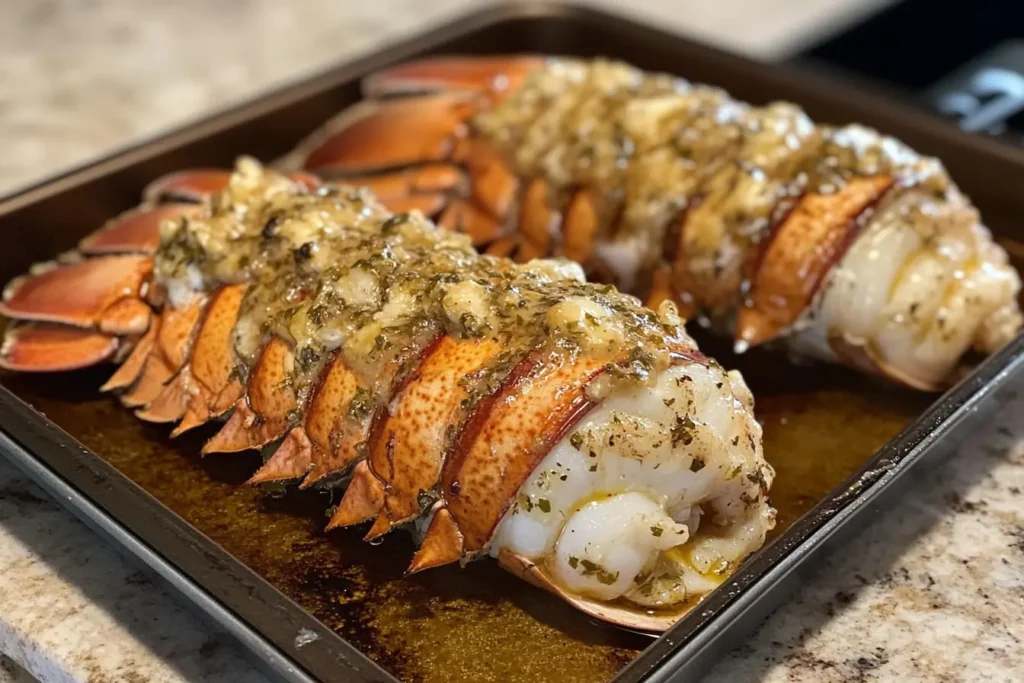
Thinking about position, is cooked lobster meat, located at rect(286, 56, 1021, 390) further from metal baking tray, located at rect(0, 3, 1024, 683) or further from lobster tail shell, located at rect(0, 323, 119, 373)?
lobster tail shell, located at rect(0, 323, 119, 373)

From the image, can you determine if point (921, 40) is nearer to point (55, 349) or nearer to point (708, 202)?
point (708, 202)

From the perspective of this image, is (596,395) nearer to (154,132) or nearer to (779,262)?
(779,262)

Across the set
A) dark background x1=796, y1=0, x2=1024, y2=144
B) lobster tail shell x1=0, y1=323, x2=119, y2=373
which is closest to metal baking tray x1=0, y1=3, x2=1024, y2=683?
lobster tail shell x1=0, y1=323, x2=119, y2=373

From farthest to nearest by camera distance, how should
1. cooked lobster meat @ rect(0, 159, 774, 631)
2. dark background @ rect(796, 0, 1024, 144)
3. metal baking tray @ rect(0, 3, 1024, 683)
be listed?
dark background @ rect(796, 0, 1024, 144), cooked lobster meat @ rect(0, 159, 774, 631), metal baking tray @ rect(0, 3, 1024, 683)

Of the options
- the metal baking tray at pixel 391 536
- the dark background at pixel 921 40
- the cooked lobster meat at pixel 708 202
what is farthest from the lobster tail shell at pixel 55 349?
the dark background at pixel 921 40

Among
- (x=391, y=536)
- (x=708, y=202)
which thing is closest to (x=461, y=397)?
(x=391, y=536)
